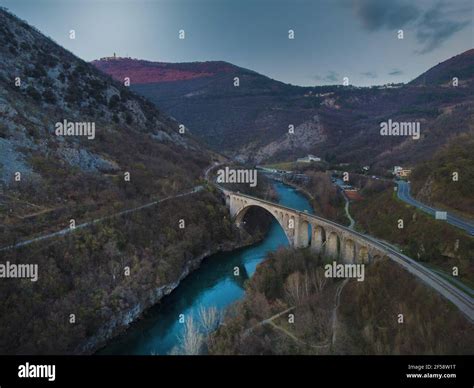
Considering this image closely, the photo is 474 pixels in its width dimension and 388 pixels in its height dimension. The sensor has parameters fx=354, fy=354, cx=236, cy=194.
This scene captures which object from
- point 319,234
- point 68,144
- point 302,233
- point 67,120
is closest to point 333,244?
point 319,234

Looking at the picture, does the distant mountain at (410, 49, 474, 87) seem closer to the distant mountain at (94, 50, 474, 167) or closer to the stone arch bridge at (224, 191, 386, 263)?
the distant mountain at (94, 50, 474, 167)

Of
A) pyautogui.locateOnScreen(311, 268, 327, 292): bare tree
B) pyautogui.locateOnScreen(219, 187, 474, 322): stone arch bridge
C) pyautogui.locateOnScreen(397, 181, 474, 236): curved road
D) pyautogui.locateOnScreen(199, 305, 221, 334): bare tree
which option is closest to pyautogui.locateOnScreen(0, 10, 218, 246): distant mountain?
pyautogui.locateOnScreen(219, 187, 474, 322): stone arch bridge

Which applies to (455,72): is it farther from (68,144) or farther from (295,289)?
(68,144)

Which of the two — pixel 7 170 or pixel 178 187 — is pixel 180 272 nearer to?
pixel 178 187

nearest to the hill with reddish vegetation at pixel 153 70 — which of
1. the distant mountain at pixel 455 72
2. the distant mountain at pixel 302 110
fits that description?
the distant mountain at pixel 302 110

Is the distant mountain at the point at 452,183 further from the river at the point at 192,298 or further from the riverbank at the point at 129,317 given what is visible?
the riverbank at the point at 129,317
